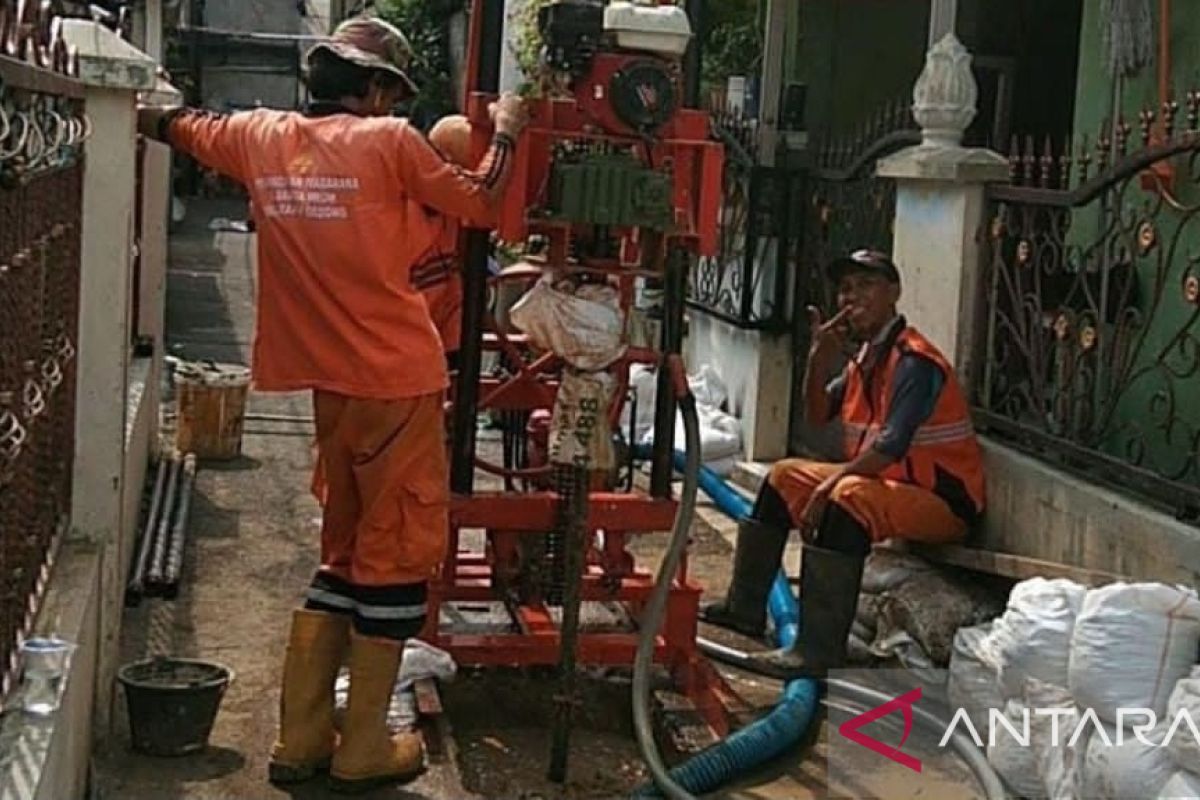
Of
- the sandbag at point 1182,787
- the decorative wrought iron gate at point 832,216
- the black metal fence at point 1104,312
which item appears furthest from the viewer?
the decorative wrought iron gate at point 832,216

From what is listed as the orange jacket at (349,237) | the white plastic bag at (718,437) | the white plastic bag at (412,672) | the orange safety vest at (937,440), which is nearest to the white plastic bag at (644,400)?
the white plastic bag at (718,437)

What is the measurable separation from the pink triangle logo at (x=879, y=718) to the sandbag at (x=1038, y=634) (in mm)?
541

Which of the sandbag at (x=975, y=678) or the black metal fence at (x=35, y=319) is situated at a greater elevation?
→ the black metal fence at (x=35, y=319)

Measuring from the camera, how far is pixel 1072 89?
995cm

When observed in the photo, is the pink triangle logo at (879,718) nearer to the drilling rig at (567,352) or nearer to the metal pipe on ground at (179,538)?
the drilling rig at (567,352)

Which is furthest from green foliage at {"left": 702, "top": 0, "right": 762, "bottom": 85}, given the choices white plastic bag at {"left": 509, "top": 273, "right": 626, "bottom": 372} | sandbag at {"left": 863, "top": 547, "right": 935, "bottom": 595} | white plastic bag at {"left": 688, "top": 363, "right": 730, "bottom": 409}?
white plastic bag at {"left": 509, "top": 273, "right": 626, "bottom": 372}

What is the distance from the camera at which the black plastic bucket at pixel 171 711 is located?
460 centimetres

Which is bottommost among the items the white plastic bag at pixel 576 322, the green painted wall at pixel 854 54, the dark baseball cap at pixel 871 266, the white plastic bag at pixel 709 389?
the white plastic bag at pixel 709 389

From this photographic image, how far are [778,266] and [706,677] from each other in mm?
3898

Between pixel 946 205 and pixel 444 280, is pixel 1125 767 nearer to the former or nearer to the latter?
pixel 444 280

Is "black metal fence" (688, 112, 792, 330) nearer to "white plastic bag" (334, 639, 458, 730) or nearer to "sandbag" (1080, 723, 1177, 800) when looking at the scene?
"white plastic bag" (334, 639, 458, 730)

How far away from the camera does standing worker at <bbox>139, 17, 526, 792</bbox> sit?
14.6ft

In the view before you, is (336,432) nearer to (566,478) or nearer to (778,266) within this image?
(566,478)

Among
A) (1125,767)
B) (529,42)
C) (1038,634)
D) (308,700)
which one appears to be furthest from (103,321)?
(1125,767)
